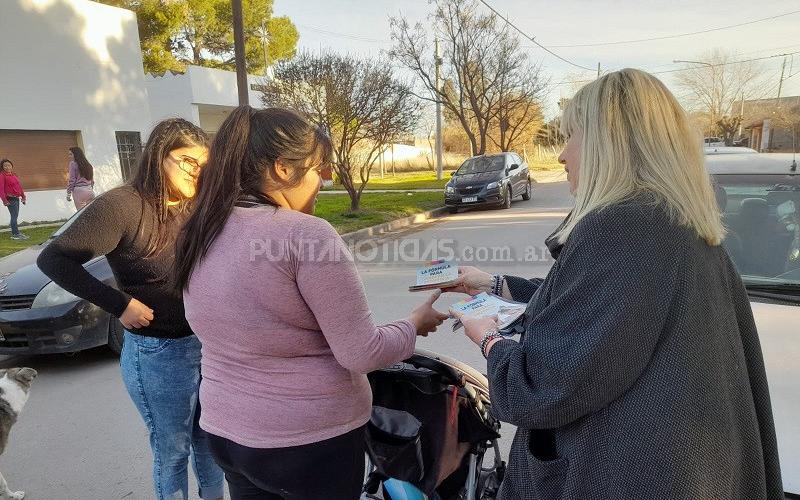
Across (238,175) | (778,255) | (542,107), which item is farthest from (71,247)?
(542,107)

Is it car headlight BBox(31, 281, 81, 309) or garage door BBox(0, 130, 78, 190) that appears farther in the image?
garage door BBox(0, 130, 78, 190)

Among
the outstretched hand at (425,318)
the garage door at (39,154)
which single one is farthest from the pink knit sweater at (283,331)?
the garage door at (39,154)

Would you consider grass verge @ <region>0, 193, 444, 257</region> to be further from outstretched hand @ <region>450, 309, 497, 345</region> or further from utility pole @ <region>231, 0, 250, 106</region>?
outstretched hand @ <region>450, 309, 497, 345</region>

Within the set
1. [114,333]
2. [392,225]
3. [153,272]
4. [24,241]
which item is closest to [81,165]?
[24,241]

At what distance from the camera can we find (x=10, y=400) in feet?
9.97

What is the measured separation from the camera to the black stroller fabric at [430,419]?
5.90ft

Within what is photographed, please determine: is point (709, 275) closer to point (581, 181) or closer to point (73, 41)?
point (581, 181)

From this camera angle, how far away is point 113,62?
52.5 ft

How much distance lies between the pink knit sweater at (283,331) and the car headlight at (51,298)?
383cm

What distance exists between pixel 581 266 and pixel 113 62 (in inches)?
727

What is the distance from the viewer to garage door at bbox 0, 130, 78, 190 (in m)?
13.7

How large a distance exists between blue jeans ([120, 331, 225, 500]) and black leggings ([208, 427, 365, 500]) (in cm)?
63

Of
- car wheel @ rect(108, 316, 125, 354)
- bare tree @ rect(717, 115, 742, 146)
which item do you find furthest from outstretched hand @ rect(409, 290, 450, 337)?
bare tree @ rect(717, 115, 742, 146)

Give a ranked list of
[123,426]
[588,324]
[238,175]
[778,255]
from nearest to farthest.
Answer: [588,324], [238,175], [778,255], [123,426]
